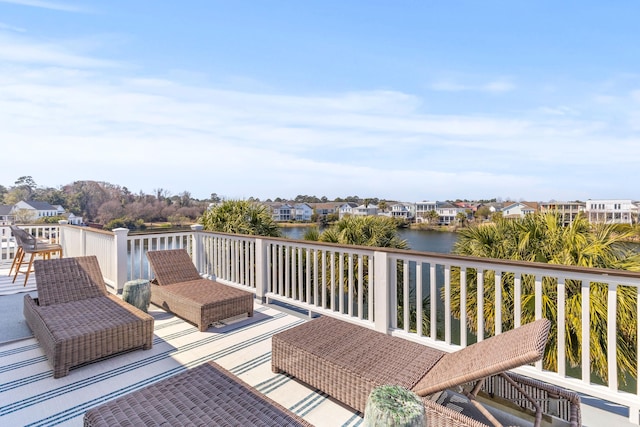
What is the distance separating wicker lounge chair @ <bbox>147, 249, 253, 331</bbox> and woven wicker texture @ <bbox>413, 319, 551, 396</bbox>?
2499mm

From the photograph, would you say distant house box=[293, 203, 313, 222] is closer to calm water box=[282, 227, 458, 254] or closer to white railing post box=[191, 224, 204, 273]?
calm water box=[282, 227, 458, 254]

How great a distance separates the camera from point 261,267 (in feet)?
15.2

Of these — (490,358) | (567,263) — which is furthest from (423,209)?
(490,358)

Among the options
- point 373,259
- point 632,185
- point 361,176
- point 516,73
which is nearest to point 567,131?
point 516,73

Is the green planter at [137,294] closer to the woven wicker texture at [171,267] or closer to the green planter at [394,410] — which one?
the woven wicker texture at [171,267]

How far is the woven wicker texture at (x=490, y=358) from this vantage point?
4.81 feet

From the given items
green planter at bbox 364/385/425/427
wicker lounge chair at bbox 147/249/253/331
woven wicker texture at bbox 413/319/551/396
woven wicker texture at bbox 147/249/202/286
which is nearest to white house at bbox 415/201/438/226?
woven wicker texture at bbox 147/249/202/286

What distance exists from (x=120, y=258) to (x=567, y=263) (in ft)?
25.4

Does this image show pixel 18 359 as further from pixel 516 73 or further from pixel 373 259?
pixel 516 73

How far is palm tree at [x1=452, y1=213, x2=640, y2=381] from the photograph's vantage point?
4746 mm

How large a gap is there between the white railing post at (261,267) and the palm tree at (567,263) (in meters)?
4.26

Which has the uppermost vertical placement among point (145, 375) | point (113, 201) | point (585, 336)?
point (113, 201)

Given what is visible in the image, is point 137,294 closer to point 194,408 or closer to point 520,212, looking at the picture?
point 194,408

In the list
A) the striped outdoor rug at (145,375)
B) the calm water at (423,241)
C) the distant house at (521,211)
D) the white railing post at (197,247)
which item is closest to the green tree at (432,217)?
the calm water at (423,241)
